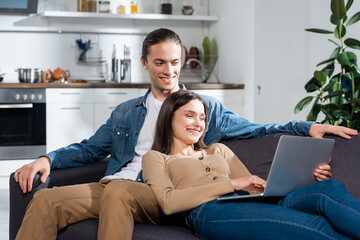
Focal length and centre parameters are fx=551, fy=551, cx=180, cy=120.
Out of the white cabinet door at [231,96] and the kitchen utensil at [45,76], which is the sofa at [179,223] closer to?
the white cabinet door at [231,96]

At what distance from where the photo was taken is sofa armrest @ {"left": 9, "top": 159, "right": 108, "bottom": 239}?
232cm

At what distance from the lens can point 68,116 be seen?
16.4 ft

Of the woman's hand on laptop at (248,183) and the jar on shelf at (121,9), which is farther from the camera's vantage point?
the jar on shelf at (121,9)

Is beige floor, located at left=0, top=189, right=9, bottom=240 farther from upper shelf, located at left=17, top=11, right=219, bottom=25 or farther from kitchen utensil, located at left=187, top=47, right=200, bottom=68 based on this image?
kitchen utensil, located at left=187, top=47, right=200, bottom=68

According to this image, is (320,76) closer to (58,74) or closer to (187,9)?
(187,9)

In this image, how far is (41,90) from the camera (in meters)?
4.92

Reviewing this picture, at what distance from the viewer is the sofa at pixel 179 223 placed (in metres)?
2.10

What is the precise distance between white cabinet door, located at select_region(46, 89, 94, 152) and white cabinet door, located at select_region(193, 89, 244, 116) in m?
1.02

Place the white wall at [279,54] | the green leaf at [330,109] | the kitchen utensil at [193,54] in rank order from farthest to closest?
the kitchen utensil at [193,54], the white wall at [279,54], the green leaf at [330,109]

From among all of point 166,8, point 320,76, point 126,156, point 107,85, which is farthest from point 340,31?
point 166,8

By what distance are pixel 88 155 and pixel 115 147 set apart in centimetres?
13

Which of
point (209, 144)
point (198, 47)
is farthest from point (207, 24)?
point (209, 144)

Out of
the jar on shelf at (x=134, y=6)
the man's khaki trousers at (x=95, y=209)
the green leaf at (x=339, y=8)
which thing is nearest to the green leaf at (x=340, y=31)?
the green leaf at (x=339, y=8)

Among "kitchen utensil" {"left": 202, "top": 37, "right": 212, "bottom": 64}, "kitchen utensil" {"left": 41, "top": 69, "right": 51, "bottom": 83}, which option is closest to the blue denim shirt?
"kitchen utensil" {"left": 41, "top": 69, "right": 51, "bottom": 83}
